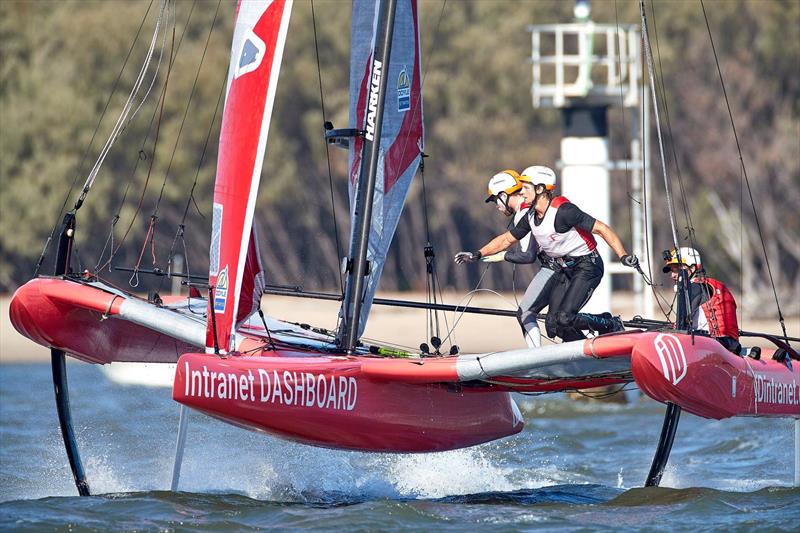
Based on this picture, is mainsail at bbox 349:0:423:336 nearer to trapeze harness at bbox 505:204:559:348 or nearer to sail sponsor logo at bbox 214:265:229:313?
trapeze harness at bbox 505:204:559:348

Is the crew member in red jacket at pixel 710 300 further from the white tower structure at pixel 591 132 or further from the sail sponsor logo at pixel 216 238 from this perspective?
the white tower structure at pixel 591 132

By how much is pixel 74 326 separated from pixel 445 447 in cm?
237

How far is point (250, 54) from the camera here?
7.71 metres

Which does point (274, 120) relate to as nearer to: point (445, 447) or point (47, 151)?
point (47, 151)

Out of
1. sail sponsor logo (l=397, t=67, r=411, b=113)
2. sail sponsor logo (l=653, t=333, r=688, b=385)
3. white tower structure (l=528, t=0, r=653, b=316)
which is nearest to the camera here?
sail sponsor logo (l=653, t=333, r=688, b=385)

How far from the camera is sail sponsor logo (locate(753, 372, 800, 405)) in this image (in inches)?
311

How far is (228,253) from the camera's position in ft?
25.1

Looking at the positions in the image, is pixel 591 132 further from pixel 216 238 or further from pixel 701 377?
pixel 701 377

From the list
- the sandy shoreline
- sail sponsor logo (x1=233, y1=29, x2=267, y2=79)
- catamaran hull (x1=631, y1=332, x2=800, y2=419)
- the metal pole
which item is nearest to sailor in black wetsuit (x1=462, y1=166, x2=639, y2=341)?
catamaran hull (x1=631, y1=332, x2=800, y2=419)

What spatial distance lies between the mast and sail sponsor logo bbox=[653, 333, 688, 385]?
74.7 inches

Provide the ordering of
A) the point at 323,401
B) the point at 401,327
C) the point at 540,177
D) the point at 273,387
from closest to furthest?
the point at 273,387 < the point at 323,401 < the point at 540,177 < the point at 401,327

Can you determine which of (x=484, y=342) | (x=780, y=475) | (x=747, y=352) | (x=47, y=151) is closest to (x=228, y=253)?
(x=747, y=352)

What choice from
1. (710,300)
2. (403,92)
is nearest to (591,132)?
(403,92)

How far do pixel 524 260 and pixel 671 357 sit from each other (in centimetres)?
177
